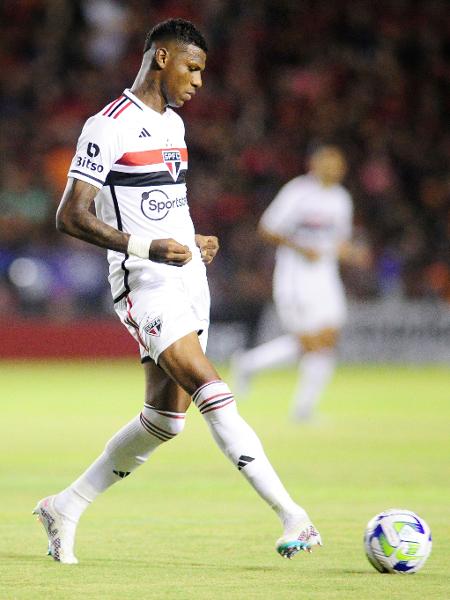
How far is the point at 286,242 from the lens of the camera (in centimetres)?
1217

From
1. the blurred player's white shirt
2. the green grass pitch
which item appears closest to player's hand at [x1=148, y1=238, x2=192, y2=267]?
the green grass pitch

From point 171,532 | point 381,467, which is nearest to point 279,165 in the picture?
point 381,467

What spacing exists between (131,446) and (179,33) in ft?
6.11

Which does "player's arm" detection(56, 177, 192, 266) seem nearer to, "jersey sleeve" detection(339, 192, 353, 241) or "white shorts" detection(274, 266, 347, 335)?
"white shorts" detection(274, 266, 347, 335)

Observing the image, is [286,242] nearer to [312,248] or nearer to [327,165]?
[312,248]

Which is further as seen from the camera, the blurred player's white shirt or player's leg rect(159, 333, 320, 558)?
the blurred player's white shirt

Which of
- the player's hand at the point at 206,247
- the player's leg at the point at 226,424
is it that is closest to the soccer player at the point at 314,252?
the player's hand at the point at 206,247

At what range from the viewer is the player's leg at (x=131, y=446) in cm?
568

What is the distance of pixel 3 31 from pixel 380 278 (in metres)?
8.20

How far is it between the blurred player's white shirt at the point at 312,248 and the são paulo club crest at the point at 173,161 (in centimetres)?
669

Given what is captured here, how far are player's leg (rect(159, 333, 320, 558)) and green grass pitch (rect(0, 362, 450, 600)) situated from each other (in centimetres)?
29

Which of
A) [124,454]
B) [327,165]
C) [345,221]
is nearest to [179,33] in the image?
[124,454]

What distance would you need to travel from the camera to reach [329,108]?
21.5 m

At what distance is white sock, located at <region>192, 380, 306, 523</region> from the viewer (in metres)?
5.28
